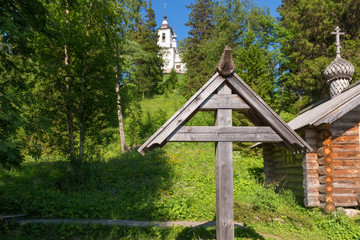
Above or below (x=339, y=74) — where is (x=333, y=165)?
below

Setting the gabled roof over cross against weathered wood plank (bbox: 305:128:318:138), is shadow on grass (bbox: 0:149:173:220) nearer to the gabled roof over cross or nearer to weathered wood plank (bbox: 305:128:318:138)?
weathered wood plank (bbox: 305:128:318:138)

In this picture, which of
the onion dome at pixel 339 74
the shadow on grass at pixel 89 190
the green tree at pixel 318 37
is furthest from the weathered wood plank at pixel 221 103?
the green tree at pixel 318 37

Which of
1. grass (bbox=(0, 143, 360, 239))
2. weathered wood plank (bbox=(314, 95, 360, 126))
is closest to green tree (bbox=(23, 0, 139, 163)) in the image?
grass (bbox=(0, 143, 360, 239))

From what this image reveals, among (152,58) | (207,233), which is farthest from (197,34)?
(207,233)

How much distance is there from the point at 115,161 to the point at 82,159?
4546 mm

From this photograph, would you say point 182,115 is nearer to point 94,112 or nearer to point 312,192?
point 312,192

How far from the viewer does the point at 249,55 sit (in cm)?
1830

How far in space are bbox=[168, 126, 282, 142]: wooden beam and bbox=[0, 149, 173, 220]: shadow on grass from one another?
5.64 m

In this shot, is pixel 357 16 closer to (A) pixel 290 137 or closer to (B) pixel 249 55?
(B) pixel 249 55

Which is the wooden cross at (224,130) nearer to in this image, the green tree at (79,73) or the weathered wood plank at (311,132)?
the weathered wood plank at (311,132)

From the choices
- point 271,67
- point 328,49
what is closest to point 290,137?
point 328,49

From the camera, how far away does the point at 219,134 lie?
13.1 ft

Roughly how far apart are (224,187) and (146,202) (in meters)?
6.37

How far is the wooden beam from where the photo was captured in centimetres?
396
